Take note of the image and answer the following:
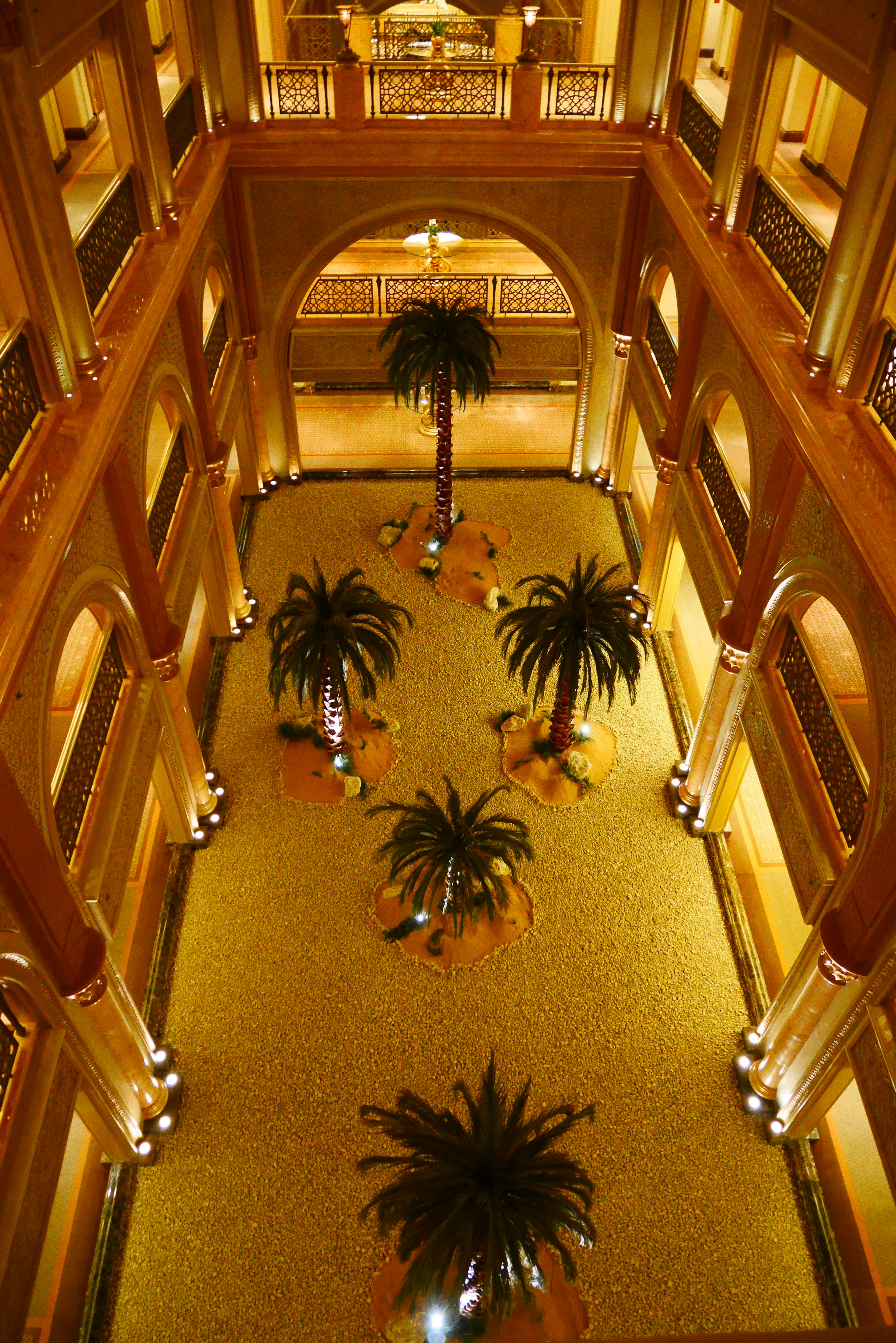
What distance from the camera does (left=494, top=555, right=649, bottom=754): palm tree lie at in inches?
383

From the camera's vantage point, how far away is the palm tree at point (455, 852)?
8.63 metres

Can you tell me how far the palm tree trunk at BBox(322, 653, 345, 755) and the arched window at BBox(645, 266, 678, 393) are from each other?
524 cm

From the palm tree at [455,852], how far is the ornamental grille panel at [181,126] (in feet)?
21.9

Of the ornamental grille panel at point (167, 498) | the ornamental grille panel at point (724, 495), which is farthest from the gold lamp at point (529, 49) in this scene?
the ornamental grille panel at point (167, 498)

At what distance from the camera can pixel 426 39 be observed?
15.9 meters

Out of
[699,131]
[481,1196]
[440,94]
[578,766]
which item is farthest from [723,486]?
[481,1196]

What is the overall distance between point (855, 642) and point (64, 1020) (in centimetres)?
603

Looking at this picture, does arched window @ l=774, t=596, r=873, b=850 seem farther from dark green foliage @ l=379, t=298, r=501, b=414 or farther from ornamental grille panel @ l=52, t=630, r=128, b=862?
dark green foliage @ l=379, t=298, r=501, b=414

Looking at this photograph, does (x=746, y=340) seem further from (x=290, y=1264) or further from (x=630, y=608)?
(x=290, y=1264)

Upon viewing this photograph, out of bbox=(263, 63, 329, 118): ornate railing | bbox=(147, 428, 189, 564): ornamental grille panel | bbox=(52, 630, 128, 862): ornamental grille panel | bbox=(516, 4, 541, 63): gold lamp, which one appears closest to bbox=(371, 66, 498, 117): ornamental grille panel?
bbox=(516, 4, 541, 63): gold lamp

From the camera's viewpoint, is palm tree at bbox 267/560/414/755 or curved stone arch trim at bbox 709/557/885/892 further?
palm tree at bbox 267/560/414/755

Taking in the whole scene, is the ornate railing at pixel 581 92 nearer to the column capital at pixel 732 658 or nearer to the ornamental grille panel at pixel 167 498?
the ornamental grille panel at pixel 167 498

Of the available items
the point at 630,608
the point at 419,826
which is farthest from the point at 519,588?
the point at 419,826

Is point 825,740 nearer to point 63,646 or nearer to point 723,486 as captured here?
point 723,486
